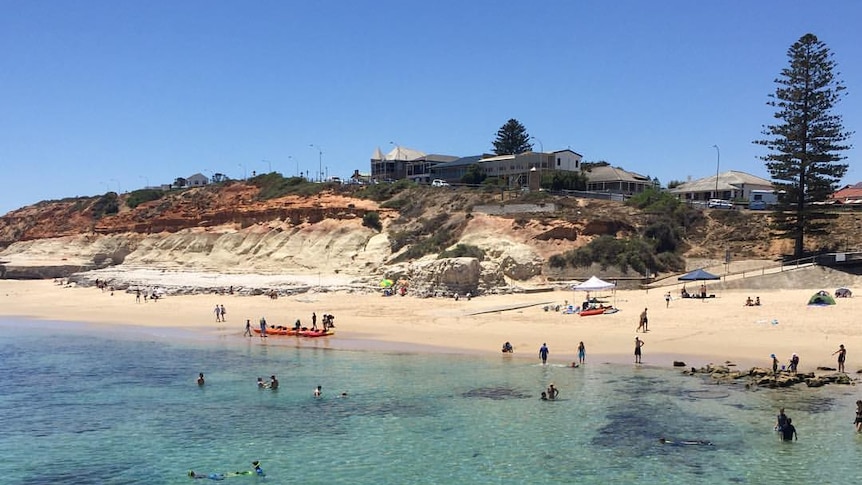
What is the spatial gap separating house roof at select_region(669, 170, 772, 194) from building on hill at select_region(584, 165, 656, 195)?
3.51 meters

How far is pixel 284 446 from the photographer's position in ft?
52.4

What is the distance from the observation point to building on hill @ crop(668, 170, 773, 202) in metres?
59.8

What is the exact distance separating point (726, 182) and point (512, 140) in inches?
1292

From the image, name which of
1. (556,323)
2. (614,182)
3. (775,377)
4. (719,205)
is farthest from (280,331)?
(614,182)

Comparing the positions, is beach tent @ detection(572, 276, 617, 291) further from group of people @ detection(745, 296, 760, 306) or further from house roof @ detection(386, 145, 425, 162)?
house roof @ detection(386, 145, 425, 162)

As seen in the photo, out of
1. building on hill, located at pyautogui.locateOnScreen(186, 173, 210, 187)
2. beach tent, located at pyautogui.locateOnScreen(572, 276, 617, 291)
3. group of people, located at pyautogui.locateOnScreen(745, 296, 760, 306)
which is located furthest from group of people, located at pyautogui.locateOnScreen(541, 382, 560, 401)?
building on hill, located at pyautogui.locateOnScreen(186, 173, 210, 187)

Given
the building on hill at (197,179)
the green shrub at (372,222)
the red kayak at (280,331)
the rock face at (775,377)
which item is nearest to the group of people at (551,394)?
the rock face at (775,377)

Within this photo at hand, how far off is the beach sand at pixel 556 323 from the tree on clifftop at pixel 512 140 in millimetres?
53708

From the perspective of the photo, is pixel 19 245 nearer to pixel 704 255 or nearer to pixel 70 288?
pixel 70 288

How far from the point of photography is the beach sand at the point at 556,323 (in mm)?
24203

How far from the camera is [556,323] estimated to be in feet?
95.8

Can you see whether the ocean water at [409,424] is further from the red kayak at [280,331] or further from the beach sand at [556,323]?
the red kayak at [280,331]

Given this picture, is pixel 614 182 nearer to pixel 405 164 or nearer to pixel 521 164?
pixel 521 164

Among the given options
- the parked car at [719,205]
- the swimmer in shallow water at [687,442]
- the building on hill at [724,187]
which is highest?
the building on hill at [724,187]
